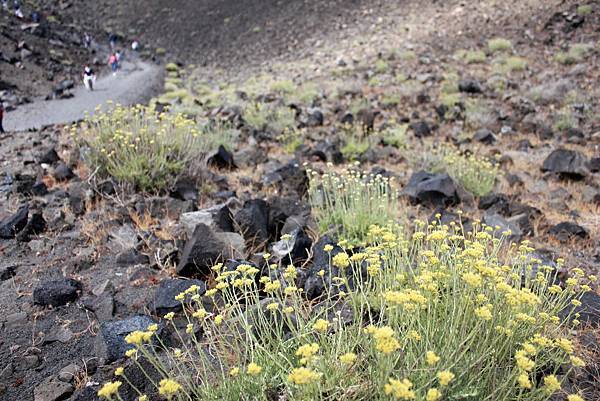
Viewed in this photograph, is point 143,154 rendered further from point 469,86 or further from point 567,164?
point 469,86

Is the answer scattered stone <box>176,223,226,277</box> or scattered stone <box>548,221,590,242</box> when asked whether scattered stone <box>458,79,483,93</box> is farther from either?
scattered stone <box>176,223,226,277</box>

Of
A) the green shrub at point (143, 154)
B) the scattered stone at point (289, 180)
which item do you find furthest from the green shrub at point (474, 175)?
the green shrub at point (143, 154)

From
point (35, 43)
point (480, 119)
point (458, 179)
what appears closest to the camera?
point (458, 179)

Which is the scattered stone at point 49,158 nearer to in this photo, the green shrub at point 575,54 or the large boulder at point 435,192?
the large boulder at point 435,192

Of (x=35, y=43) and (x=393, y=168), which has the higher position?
(x=35, y=43)

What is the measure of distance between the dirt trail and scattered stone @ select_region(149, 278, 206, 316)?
8.84m

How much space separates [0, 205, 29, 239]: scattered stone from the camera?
4.05 metres

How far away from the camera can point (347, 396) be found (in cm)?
183

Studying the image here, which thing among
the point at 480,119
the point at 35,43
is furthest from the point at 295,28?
the point at 480,119

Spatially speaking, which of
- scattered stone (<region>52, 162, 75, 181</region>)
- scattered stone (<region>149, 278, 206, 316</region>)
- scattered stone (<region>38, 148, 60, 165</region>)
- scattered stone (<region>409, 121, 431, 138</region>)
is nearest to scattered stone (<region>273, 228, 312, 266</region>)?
scattered stone (<region>149, 278, 206, 316</region>)

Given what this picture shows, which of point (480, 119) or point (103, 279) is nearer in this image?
point (103, 279)

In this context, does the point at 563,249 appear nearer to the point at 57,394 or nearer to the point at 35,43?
the point at 57,394

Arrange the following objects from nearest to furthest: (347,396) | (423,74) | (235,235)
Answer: (347,396)
(235,235)
(423,74)

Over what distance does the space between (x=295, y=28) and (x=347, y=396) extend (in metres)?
25.8
